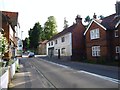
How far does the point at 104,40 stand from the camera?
31.3 metres

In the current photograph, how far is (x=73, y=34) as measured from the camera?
42.1m

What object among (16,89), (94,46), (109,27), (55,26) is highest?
(55,26)

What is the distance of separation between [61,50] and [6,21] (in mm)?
18194

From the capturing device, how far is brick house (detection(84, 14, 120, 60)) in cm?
3035

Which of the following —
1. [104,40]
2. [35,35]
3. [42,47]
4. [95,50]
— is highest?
[35,35]

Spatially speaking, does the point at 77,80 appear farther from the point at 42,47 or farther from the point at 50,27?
the point at 50,27

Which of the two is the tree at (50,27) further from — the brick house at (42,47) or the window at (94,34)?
the window at (94,34)

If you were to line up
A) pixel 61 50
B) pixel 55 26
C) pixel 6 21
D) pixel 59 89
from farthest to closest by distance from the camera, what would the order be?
pixel 55 26 < pixel 61 50 < pixel 6 21 < pixel 59 89

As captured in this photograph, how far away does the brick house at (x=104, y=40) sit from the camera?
3035cm

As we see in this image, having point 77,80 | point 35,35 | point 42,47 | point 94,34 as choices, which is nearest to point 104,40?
point 94,34

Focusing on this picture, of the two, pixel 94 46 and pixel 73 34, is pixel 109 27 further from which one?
pixel 73 34

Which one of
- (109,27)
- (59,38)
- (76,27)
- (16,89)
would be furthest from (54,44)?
(16,89)

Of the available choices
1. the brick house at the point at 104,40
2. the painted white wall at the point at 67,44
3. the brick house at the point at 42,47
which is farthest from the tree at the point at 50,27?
the brick house at the point at 104,40

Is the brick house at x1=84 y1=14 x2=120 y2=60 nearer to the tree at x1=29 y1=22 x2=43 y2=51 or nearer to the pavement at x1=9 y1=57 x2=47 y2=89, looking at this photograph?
the pavement at x1=9 y1=57 x2=47 y2=89
